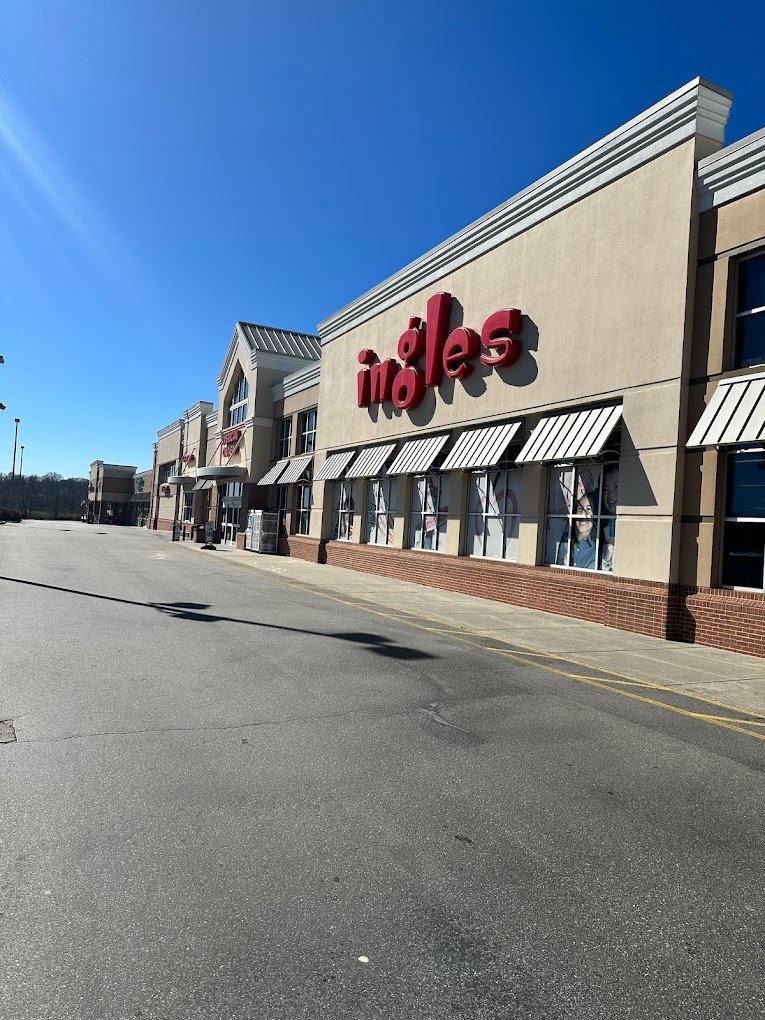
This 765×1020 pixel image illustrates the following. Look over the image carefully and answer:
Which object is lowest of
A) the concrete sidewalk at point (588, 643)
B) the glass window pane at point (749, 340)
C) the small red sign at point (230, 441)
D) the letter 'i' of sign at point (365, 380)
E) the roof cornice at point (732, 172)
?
the concrete sidewalk at point (588, 643)

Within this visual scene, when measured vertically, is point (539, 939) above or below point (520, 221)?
below

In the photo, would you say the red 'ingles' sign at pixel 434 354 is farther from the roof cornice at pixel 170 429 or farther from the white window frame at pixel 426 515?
the roof cornice at pixel 170 429

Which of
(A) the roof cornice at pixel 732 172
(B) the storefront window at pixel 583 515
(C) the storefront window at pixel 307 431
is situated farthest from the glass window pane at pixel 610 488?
(C) the storefront window at pixel 307 431

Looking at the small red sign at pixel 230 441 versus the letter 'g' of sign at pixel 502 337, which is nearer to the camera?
the letter 'g' of sign at pixel 502 337

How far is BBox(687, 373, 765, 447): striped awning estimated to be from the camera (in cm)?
1069

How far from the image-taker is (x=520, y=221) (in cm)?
1695

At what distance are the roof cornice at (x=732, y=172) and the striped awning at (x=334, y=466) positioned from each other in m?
15.4

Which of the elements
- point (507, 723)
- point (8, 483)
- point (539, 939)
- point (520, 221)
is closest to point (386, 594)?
point (520, 221)

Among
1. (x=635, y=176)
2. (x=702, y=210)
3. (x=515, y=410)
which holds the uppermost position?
(x=635, y=176)

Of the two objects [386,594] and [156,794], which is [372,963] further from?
[386,594]

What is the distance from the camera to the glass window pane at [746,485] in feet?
37.0

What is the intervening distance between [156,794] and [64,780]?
0.68 meters

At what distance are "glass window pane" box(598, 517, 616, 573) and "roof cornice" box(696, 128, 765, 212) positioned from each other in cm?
597

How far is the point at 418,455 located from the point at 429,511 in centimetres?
176
